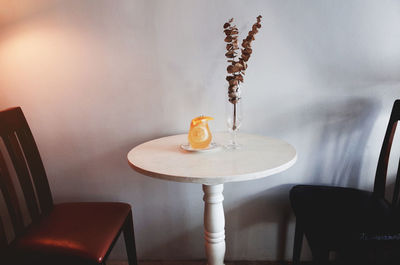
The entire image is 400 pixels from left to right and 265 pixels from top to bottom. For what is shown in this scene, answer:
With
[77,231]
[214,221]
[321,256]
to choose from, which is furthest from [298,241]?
[77,231]

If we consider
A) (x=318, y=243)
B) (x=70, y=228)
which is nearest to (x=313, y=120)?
(x=318, y=243)

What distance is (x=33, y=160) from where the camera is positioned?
146 centimetres

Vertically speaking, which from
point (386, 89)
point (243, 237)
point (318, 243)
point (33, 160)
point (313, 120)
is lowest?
point (243, 237)

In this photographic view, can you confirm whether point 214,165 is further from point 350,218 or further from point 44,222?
point 44,222

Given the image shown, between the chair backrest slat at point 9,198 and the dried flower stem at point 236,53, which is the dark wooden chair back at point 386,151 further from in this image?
the chair backrest slat at point 9,198

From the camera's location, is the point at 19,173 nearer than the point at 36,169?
Yes

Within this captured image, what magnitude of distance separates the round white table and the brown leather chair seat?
0.35m

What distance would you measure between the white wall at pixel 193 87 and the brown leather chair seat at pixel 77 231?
365 mm

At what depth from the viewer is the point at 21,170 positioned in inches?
54.0

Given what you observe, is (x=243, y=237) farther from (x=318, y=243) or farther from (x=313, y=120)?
(x=313, y=120)

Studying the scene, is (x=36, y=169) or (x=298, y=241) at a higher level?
(x=36, y=169)

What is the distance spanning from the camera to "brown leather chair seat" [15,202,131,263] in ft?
3.89

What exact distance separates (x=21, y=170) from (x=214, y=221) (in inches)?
37.5

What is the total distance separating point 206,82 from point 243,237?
101cm
